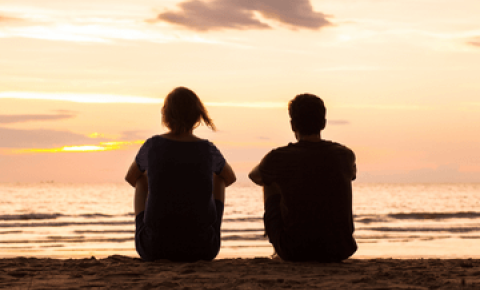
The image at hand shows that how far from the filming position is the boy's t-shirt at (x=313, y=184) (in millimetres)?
4270

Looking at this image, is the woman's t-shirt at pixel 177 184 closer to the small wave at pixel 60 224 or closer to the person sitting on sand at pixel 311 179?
the person sitting on sand at pixel 311 179

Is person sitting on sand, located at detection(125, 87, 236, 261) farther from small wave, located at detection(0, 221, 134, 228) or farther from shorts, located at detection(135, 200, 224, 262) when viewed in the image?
small wave, located at detection(0, 221, 134, 228)

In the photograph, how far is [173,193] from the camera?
175 inches

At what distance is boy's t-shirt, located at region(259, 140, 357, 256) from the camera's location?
4270 mm

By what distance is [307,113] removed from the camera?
4.21 metres

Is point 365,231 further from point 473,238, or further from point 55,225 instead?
point 55,225

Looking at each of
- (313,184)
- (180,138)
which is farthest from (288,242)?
(180,138)

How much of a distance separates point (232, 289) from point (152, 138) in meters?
1.53

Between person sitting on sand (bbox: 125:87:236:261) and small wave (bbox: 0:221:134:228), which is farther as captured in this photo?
small wave (bbox: 0:221:134:228)

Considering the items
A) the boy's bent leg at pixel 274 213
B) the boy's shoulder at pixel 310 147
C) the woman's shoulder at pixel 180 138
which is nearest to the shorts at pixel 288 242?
the boy's bent leg at pixel 274 213

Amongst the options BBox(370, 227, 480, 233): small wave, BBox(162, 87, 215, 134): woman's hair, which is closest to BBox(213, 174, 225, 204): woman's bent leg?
BBox(162, 87, 215, 134): woman's hair

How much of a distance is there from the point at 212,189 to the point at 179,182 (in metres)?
0.32

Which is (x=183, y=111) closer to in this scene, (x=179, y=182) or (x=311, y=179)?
(x=179, y=182)

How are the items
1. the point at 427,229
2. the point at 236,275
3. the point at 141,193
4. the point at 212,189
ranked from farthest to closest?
the point at 427,229
the point at 141,193
the point at 212,189
the point at 236,275
